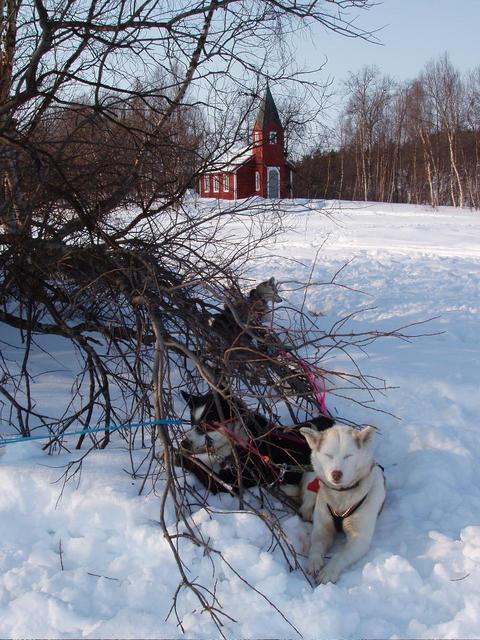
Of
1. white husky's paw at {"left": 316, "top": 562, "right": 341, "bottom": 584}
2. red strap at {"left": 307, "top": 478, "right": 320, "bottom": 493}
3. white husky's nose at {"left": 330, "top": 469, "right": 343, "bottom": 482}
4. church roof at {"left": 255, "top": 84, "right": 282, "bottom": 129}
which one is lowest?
white husky's paw at {"left": 316, "top": 562, "right": 341, "bottom": 584}

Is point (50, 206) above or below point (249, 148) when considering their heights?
below

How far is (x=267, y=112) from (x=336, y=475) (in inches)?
138

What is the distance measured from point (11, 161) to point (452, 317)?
17.5 ft

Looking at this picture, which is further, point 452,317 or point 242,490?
point 452,317

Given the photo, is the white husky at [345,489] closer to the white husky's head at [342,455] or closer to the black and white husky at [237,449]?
the white husky's head at [342,455]

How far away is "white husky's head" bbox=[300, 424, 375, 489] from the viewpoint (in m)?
3.19

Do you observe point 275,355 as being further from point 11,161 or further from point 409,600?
point 11,161

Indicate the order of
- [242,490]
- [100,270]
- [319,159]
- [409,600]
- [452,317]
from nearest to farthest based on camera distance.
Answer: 1. [409,600]
2. [242,490]
3. [100,270]
4. [319,159]
5. [452,317]

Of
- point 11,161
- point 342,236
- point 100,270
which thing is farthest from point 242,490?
point 342,236

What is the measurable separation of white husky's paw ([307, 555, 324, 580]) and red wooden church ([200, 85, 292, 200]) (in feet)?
10.7

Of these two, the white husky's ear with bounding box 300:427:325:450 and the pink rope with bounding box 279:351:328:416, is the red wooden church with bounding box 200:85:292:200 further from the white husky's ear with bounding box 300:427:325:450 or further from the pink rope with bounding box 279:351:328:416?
the white husky's ear with bounding box 300:427:325:450

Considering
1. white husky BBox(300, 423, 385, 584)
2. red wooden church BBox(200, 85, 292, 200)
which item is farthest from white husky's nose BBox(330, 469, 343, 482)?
red wooden church BBox(200, 85, 292, 200)

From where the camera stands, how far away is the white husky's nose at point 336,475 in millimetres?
3158

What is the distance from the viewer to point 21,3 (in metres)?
4.89
